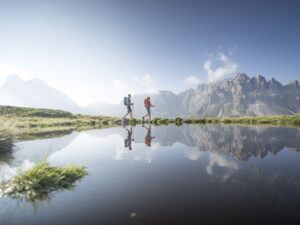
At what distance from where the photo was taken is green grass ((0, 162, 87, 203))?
263 inches

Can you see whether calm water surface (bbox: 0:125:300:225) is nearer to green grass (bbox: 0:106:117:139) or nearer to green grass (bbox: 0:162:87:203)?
green grass (bbox: 0:162:87:203)

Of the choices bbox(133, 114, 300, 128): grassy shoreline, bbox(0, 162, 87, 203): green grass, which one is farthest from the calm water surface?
bbox(133, 114, 300, 128): grassy shoreline

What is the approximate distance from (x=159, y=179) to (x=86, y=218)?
344cm

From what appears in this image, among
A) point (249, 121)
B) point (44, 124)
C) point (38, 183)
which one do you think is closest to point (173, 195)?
point (38, 183)

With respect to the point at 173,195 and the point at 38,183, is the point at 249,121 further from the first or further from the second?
the point at 38,183

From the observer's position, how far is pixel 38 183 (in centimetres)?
717

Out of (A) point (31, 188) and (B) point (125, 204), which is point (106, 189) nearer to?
(B) point (125, 204)

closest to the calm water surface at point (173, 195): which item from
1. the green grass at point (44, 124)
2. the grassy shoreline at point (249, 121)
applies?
the green grass at point (44, 124)

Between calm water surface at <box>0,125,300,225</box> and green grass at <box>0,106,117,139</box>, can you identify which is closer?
calm water surface at <box>0,125,300,225</box>

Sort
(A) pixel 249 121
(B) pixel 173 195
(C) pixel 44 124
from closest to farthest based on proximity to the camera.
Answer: (B) pixel 173 195
(C) pixel 44 124
(A) pixel 249 121

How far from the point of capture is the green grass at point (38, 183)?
6.67 meters

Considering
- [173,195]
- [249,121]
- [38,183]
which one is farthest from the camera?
[249,121]

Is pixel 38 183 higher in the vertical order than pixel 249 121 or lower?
lower

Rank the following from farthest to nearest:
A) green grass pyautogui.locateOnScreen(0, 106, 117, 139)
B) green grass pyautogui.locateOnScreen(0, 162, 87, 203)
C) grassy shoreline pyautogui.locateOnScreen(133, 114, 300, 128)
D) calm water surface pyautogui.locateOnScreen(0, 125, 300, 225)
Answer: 1. grassy shoreline pyautogui.locateOnScreen(133, 114, 300, 128)
2. green grass pyautogui.locateOnScreen(0, 106, 117, 139)
3. green grass pyautogui.locateOnScreen(0, 162, 87, 203)
4. calm water surface pyautogui.locateOnScreen(0, 125, 300, 225)
